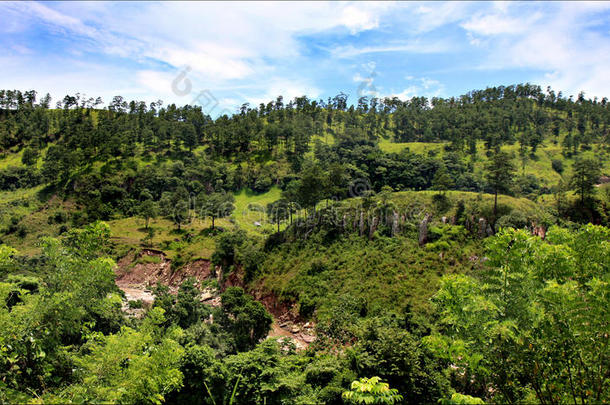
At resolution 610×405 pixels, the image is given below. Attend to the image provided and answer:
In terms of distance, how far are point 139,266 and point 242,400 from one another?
43172mm

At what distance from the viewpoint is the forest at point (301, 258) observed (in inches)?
352

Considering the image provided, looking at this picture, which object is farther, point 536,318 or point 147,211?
point 147,211

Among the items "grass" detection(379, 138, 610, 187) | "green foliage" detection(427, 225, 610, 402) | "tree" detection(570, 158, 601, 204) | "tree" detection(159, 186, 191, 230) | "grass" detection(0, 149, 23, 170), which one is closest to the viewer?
"green foliage" detection(427, 225, 610, 402)

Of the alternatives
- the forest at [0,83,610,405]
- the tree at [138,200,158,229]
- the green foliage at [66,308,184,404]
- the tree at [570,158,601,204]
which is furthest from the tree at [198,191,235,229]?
the tree at [570,158,601,204]

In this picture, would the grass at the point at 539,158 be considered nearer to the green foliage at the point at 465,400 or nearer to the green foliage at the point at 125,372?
the green foliage at the point at 465,400

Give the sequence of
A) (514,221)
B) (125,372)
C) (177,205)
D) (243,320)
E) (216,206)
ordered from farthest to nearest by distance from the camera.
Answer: (177,205), (216,206), (514,221), (243,320), (125,372)

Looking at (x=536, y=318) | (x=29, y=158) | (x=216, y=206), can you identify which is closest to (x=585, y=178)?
(x=536, y=318)

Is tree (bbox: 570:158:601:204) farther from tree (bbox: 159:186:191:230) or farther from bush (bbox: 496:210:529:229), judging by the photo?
tree (bbox: 159:186:191:230)

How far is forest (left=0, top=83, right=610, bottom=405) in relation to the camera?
29.3 ft

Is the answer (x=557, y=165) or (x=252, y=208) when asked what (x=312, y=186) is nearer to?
(x=252, y=208)

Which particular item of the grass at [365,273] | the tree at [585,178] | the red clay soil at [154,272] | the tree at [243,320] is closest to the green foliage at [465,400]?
the grass at [365,273]

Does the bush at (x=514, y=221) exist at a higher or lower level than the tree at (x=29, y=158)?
lower

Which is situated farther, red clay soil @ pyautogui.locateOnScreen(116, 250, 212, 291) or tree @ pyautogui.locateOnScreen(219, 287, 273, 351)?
red clay soil @ pyautogui.locateOnScreen(116, 250, 212, 291)

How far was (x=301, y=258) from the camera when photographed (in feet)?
129
